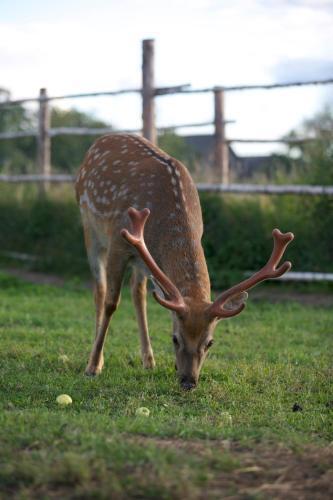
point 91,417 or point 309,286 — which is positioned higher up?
point 91,417

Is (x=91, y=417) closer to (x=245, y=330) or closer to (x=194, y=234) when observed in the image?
(x=194, y=234)

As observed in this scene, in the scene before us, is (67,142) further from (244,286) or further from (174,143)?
(244,286)

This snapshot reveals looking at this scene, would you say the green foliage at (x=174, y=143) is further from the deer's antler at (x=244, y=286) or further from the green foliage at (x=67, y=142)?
the deer's antler at (x=244, y=286)

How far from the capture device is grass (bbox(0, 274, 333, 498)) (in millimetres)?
3639

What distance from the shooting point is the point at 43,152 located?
1466cm

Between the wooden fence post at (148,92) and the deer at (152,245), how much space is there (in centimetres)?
430

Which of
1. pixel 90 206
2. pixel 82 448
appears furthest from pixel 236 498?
pixel 90 206

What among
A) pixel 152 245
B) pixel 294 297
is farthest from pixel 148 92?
pixel 152 245

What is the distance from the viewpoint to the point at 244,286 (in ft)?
19.2

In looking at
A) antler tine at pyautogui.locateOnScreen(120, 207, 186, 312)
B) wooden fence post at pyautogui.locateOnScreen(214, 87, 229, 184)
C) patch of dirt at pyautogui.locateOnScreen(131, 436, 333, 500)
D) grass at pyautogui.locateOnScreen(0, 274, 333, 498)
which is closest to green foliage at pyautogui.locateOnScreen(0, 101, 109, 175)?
wooden fence post at pyautogui.locateOnScreen(214, 87, 229, 184)

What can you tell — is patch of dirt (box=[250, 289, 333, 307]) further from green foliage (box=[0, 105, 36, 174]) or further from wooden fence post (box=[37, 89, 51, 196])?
green foliage (box=[0, 105, 36, 174])

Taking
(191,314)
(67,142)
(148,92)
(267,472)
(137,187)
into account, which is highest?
(148,92)

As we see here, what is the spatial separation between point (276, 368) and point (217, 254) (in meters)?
5.25

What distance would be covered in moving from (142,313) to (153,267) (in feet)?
4.88
